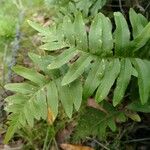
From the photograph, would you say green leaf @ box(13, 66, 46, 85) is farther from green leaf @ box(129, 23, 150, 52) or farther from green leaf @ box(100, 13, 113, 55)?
green leaf @ box(129, 23, 150, 52)

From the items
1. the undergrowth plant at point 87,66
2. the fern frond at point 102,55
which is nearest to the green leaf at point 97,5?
the undergrowth plant at point 87,66

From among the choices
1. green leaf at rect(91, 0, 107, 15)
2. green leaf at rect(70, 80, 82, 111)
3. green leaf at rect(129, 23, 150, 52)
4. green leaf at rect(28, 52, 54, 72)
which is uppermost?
green leaf at rect(91, 0, 107, 15)

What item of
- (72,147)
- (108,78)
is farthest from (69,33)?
(72,147)

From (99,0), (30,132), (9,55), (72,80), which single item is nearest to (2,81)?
(9,55)

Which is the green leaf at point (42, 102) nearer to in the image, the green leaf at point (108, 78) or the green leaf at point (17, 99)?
the green leaf at point (17, 99)

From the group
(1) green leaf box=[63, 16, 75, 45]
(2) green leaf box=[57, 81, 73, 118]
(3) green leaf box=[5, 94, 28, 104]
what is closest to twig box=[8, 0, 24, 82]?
(3) green leaf box=[5, 94, 28, 104]

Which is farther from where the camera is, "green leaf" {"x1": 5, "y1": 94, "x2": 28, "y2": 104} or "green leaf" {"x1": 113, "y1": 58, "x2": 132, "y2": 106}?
"green leaf" {"x1": 5, "y1": 94, "x2": 28, "y2": 104}
